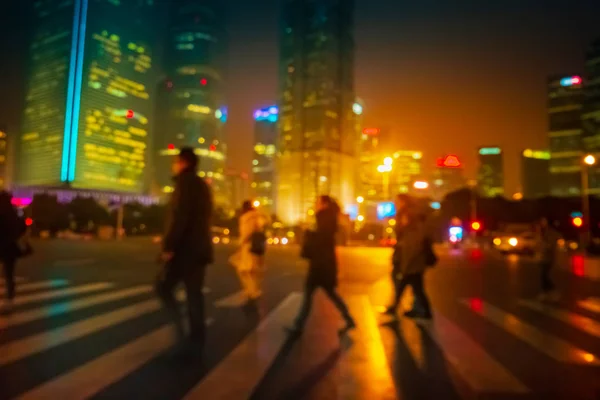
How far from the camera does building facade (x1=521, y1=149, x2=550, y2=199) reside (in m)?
122

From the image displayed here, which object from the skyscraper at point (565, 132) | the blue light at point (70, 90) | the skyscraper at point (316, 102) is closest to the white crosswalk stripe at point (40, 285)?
the skyscraper at point (565, 132)

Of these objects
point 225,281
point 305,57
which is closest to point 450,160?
point 225,281

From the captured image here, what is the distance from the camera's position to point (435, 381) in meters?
4.94

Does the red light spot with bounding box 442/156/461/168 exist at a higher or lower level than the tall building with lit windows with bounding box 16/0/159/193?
lower

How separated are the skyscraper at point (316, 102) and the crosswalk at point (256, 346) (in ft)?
317

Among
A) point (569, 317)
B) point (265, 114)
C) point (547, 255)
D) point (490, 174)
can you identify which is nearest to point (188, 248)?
point (569, 317)

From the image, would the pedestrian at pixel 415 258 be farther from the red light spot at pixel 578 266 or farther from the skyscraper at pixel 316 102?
the skyscraper at pixel 316 102

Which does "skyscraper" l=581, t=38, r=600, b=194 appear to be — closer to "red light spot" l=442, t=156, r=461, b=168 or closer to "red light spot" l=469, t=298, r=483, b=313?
"red light spot" l=442, t=156, r=461, b=168

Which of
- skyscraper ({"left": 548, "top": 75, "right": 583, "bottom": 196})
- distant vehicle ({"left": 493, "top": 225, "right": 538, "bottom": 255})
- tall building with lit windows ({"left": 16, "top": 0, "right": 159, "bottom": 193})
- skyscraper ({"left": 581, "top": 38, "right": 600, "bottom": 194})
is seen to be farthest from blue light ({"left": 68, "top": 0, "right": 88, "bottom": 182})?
skyscraper ({"left": 581, "top": 38, "right": 600, "bottom": 194})

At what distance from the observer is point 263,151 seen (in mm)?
166125

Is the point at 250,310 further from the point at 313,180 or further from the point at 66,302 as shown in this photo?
the point at 313,180

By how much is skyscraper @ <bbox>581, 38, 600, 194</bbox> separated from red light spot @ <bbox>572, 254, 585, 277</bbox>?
6811 cm

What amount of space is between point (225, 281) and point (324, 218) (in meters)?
7.48

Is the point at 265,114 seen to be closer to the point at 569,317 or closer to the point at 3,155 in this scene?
the point at 3,155
